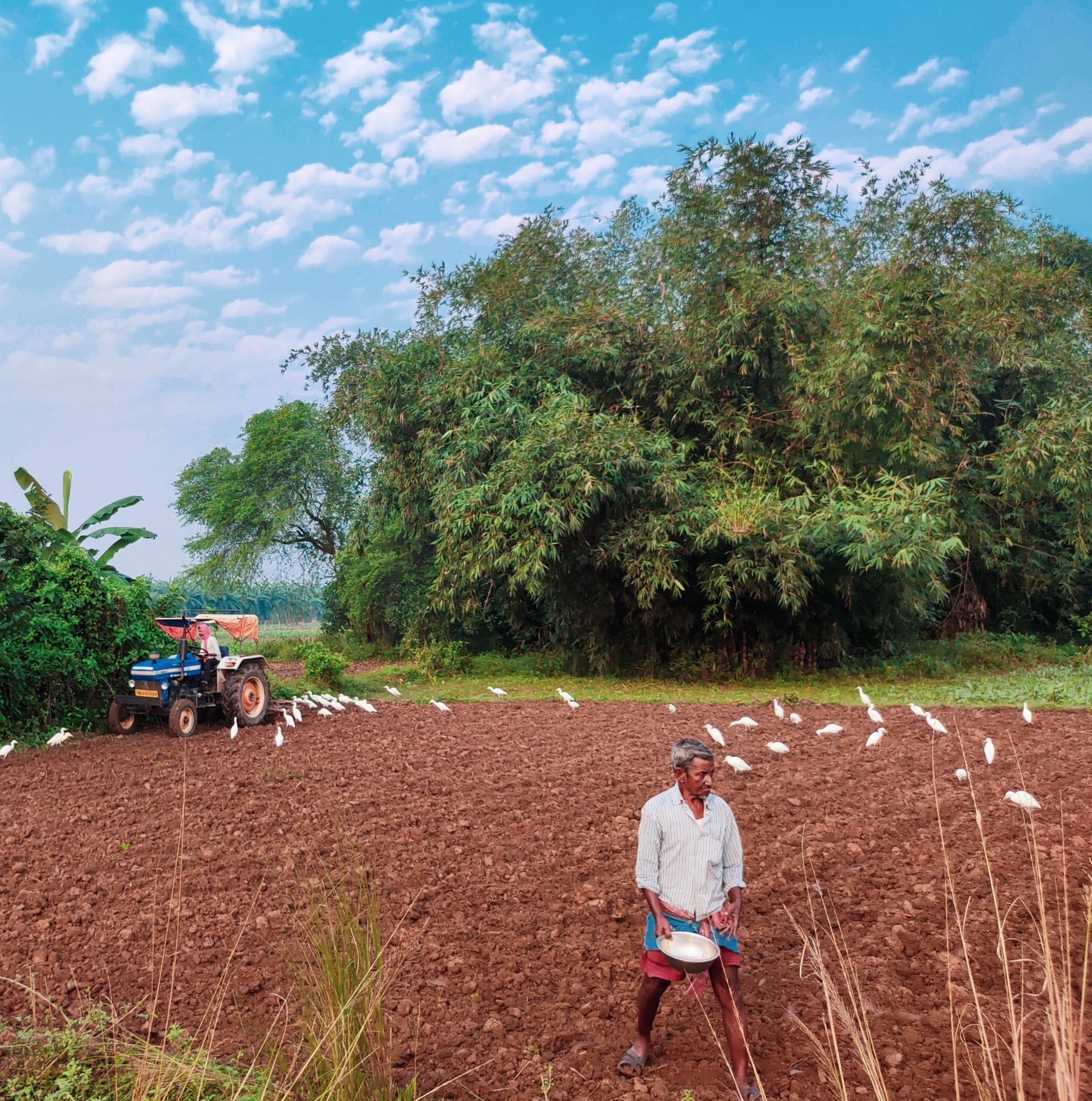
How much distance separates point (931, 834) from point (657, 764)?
7.17 ft

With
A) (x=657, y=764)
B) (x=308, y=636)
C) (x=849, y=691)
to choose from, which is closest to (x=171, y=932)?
(x=657, y=764)

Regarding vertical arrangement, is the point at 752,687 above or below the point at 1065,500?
below

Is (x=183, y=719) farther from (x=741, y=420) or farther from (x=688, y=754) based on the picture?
(x=741, y=420)

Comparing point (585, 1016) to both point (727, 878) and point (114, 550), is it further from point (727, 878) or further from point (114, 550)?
point (114, 550)

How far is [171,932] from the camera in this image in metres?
4.10

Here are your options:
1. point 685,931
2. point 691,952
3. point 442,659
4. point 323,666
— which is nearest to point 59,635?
point 323,666

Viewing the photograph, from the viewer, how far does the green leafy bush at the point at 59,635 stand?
28.1 feet

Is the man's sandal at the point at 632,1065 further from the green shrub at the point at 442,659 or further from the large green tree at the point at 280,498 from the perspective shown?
the large green tree at the point at 280,498

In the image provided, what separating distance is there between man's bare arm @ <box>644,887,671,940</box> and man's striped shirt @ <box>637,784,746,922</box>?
0.03 meters

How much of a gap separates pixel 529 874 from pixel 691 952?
82.2 inches

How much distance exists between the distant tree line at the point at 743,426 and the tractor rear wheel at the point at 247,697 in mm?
3579

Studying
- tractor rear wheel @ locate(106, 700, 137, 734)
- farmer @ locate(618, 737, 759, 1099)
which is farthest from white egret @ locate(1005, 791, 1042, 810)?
tractor rear wheel @ locate(106, 700, 137, 734)

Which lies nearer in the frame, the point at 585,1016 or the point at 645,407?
the point at 585,1016

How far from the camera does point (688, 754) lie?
→ 288 cm
